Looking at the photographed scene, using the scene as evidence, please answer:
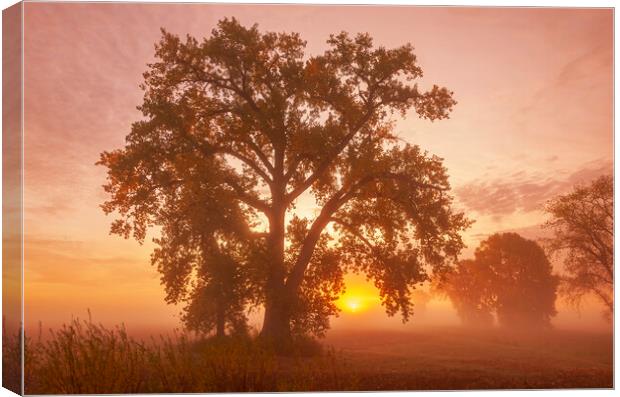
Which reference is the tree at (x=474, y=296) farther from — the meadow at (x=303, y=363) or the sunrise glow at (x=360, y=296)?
the sunrise glow at (x=360, y=296)

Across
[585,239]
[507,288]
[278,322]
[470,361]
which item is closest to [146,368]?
[278,322]

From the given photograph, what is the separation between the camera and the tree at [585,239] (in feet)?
54.6

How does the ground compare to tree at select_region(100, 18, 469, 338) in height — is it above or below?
below

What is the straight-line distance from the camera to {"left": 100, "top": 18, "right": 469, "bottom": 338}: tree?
50.5 ft

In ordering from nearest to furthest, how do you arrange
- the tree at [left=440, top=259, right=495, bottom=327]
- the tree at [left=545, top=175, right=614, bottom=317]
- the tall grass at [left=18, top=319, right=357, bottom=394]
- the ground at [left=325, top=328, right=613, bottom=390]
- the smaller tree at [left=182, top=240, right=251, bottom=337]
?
the tall grass at [left=18, top=319, right=357, bottom=394] → the ground at [left=325, top=328, right=613, bottom=390] → the smaller tree at [left=182, top=240, right=251, bottom=337] → the tree at [left=545, top=175, right=614, bottom=317] → the tree at [left=440, top=259, right=495, bottom=327]

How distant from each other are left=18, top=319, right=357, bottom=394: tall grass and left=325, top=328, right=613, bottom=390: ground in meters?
1.31

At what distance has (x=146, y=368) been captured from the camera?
11445 millimetres

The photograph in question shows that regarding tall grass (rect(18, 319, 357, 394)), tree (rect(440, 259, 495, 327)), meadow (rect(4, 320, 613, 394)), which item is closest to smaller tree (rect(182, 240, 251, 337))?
meadow (rect(4, 320, 613, 394))

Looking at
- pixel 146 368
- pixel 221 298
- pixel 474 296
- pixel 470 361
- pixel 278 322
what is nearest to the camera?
pixel 146 368

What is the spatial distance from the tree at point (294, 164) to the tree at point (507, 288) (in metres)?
7.63

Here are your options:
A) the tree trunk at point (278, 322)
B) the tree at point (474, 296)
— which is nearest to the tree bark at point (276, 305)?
the tree trunk at point (278, 322)

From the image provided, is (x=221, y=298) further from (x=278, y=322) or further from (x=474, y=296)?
(x=474, y=296)

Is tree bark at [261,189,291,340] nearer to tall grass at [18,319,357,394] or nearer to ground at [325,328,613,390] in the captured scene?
ground at [325,328,613,390]

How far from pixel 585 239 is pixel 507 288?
28.4 ft
